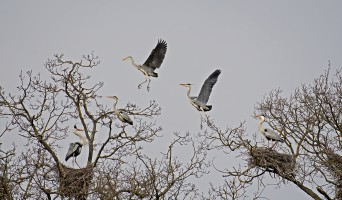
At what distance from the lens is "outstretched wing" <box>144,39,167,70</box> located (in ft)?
54.1

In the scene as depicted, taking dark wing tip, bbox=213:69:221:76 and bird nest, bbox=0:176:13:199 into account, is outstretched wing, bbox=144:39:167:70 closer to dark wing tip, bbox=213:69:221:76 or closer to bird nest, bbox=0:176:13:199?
dark wing tip, bbox=213:69:221:76

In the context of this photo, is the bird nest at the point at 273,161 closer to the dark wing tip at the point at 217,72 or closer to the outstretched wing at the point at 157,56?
the dark wing tip at the point at 217,72

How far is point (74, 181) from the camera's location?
38.0 ft

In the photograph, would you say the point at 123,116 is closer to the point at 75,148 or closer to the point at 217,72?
the point at 75,148

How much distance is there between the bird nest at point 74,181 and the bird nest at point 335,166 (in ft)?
14.7

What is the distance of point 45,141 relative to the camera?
12.7m

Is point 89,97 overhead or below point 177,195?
overhead

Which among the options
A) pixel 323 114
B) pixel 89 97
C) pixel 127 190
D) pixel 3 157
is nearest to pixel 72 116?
pixel 89 97

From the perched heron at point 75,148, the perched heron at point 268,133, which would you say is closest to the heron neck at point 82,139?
the perched heron at point 75,148

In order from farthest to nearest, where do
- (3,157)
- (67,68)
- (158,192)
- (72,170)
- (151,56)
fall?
1. (151,56)
2. (67,68)
3. (72,170)
4. (3,157)
5. (158,192)

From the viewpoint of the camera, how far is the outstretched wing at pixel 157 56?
1650cm

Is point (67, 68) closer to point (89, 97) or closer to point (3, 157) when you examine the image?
point (89, 97)

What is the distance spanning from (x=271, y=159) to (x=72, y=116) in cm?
481

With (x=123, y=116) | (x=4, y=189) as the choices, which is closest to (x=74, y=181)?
(x=4, y=189)
